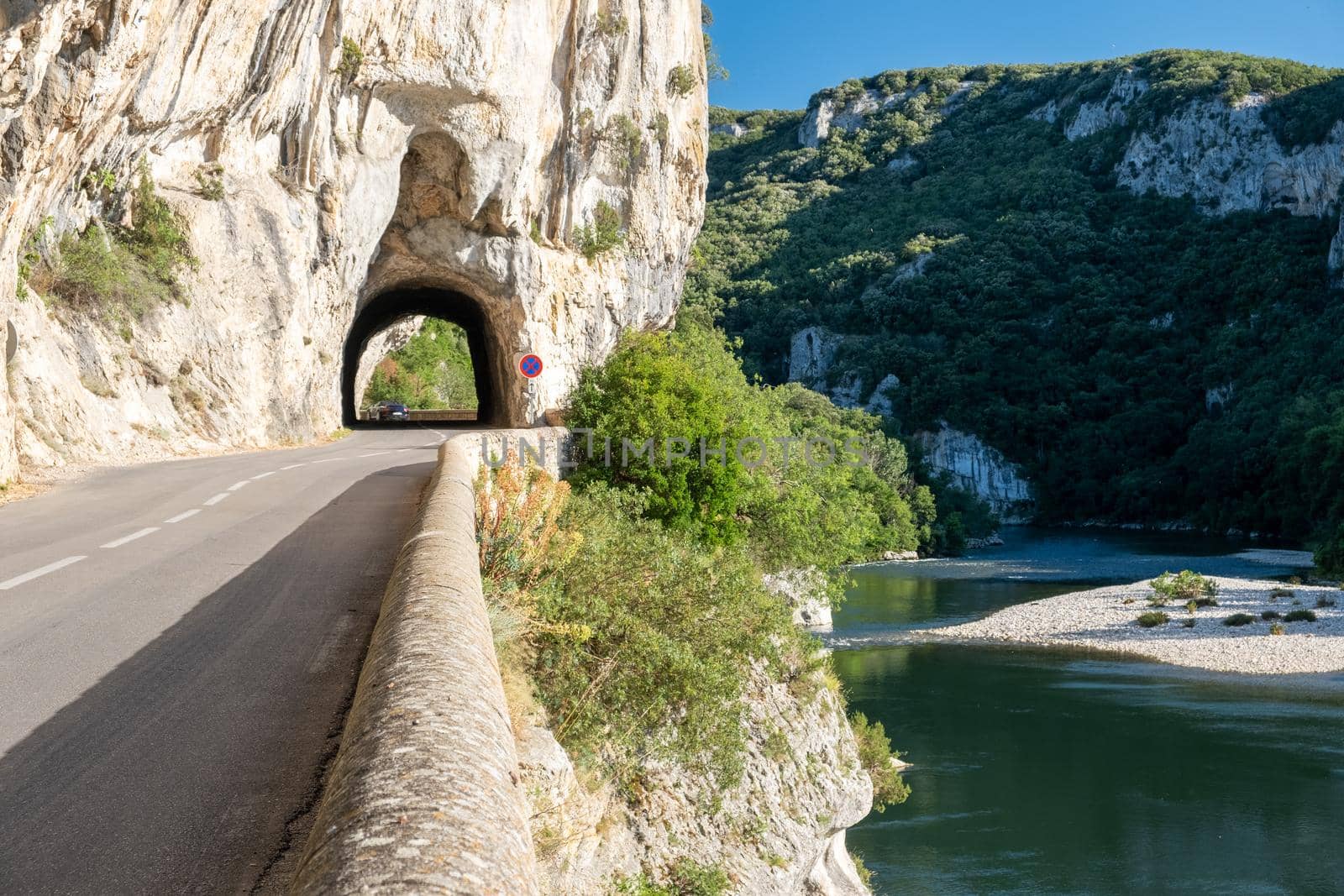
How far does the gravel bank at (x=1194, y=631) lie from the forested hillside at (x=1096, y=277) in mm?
32932

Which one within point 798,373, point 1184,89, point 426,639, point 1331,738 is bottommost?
point 1331,738

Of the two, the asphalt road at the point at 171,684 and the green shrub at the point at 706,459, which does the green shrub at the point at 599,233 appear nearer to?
the green shrub at the point at 706,459

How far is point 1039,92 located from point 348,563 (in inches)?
6277

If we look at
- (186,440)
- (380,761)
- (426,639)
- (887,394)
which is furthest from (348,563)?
(887,394)

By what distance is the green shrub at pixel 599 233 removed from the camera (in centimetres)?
4116

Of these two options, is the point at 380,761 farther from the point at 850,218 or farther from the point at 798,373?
the point at 850,218

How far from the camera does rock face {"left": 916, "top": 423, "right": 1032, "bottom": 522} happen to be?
10331 centimetres

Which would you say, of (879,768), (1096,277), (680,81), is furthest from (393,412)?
(1096,277)

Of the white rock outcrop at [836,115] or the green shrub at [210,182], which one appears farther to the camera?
the white rock outcrop at [836,115]

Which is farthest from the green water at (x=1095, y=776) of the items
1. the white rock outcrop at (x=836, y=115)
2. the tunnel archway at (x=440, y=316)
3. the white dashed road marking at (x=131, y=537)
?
the white rock outcrop at (x=836, y=115)

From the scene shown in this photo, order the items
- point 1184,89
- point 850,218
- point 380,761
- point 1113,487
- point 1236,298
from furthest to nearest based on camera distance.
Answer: point 850,218, point 1184,89, point 1236,298, point 1113,487, point 380,761

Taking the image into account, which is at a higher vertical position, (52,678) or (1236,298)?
(1236,298)

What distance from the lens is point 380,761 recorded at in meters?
3.53

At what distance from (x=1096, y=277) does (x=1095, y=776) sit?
9902cm
